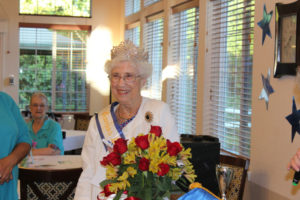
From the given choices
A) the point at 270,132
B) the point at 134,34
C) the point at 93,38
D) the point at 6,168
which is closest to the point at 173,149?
the point at 6,168

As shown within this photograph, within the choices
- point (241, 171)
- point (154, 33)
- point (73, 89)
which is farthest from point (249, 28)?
point (73, 89)

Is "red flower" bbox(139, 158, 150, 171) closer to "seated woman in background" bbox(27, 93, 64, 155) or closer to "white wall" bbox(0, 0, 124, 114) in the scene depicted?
"seated woman in background" bbox(27, 93, 64, 155)

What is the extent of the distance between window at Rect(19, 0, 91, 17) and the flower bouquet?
30.5ft

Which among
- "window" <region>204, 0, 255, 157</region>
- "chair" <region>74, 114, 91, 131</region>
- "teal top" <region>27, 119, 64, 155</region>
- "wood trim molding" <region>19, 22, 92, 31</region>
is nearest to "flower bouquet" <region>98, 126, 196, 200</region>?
"window" <region>204, 0, 255, 157</region>

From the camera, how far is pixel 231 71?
4797 mm

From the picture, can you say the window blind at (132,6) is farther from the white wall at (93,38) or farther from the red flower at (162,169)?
the red flower at (162,169)

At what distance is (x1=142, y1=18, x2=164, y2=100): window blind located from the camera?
24.8 ft

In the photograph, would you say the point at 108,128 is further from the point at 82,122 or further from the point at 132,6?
the point at 132,6

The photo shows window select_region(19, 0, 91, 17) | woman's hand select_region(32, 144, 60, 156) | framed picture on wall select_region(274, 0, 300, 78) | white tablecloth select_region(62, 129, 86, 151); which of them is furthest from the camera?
window select_region(19, 0, 91, 17)

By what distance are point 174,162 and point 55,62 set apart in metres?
9.50

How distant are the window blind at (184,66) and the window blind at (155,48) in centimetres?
69

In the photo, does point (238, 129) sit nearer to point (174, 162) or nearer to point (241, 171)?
point (241, 171)

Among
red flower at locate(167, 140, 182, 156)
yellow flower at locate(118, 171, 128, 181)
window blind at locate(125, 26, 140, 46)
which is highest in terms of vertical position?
window blind at locate(125, 26, 140, 46)

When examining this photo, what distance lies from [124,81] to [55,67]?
8.75 metres
